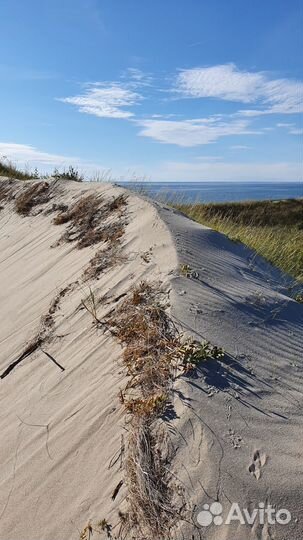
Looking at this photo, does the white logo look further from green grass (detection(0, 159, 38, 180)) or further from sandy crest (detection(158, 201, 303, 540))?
green grass (detection(0, 159, 38, 180))

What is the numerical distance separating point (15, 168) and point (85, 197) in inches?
414

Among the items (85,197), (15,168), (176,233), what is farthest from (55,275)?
(15,168)

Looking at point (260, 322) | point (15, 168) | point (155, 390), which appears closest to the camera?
point (155, 390)

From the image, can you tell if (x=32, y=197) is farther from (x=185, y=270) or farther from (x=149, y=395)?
(x=149, y=395)

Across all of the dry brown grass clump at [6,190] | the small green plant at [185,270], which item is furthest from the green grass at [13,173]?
the small green plant at [185,270]

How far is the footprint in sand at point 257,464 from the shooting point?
7.86ft

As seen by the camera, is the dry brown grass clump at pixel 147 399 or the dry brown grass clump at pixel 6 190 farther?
the dry brown grass clump at pixel 6 190

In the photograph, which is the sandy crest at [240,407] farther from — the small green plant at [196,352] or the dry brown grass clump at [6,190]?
the dry brown grass clump at [6,190]

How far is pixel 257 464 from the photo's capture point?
2451 mm

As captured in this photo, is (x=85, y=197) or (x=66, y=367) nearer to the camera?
(x=66, y=367)

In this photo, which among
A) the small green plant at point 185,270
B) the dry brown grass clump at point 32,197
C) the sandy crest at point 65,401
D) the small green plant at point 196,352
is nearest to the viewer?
the sandy crest at point 65,401

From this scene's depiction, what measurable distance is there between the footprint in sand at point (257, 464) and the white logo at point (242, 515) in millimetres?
167

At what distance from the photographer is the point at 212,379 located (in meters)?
3.03

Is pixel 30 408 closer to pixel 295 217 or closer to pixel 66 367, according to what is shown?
pixel 66 367
